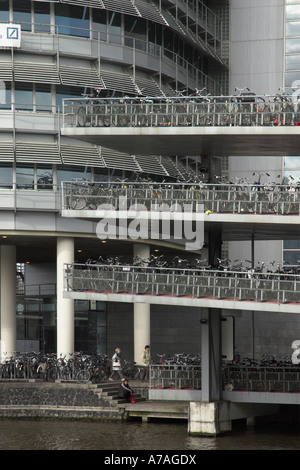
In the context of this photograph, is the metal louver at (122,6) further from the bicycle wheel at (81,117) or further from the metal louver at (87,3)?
the bicycle wheel at (81,117)

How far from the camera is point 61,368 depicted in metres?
42.7

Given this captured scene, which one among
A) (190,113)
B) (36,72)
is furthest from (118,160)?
(190,113)

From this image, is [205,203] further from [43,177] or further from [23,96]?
[23,96]

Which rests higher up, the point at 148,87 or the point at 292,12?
the point at 292,12

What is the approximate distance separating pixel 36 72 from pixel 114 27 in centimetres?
459

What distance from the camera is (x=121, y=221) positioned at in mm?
38750

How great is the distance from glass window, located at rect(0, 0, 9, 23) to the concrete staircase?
1595 centimetres

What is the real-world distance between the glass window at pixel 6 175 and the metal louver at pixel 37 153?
0.64 m

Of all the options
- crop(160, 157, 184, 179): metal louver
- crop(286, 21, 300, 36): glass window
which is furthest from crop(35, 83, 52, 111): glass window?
crop(286, 21, 300, 36): glass window

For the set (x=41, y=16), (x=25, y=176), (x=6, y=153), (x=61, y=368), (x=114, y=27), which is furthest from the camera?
(x=114, y=27)

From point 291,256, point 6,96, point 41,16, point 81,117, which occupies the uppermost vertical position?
point 41,16

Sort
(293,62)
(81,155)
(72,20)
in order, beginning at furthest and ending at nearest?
(293,62) → (72,20) → (81,155)

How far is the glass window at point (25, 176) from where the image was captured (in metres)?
44.8

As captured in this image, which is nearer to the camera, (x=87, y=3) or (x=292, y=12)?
(x=87, y=3)
